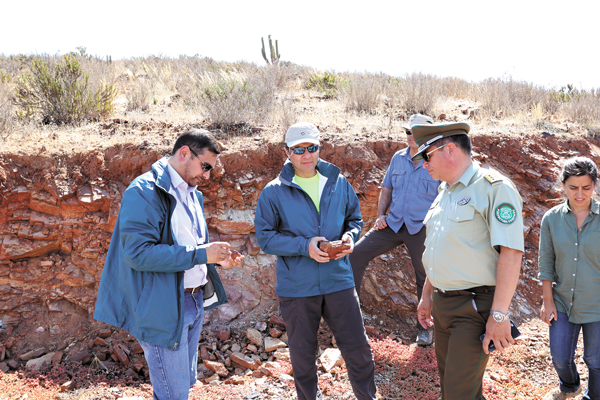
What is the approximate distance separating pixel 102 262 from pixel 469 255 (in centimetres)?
475

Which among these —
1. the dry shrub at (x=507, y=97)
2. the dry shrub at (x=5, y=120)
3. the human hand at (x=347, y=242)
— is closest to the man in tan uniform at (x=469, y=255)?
the human hand at (x=347, y=242)

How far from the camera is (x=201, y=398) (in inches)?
145

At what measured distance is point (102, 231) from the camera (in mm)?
5453

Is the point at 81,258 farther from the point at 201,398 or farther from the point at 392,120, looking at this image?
the point at 392,120

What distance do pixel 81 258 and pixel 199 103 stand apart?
3860 millimetres

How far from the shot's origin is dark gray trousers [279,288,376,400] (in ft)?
9.72

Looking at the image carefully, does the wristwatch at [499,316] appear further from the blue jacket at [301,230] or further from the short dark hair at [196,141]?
the short dark hair at [196,141]

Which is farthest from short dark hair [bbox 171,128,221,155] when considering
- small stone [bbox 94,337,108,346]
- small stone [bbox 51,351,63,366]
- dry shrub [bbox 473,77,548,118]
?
dry shrub [bbox 473,77,548,118]

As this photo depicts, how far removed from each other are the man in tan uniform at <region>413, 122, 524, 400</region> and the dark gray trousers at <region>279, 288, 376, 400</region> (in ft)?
2.01

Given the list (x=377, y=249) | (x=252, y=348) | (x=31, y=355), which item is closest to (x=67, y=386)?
(x=31, y=355)

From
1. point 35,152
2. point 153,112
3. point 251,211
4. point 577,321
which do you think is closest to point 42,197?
point 35,152

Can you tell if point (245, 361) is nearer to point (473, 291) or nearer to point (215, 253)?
point (215, 253)

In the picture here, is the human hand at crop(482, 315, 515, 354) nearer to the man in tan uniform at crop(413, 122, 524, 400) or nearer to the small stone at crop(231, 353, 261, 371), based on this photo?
the man in tan uniform at crop(413, 122, 524, 400)

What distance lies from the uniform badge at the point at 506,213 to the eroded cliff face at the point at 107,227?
12.0ft
